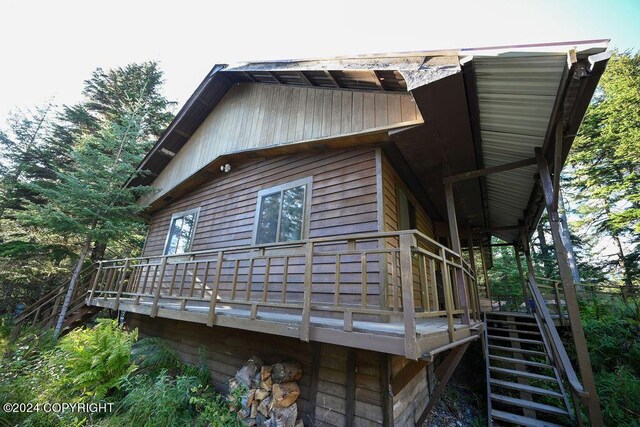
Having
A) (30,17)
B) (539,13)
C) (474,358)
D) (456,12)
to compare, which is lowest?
(474,358)

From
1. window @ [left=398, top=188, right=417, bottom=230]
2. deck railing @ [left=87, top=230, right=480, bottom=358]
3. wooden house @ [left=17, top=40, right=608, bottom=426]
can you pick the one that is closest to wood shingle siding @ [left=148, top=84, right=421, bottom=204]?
wooden house @ [left=17, top=40, right=608, bottom=426]

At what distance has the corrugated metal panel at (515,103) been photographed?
2977 mm

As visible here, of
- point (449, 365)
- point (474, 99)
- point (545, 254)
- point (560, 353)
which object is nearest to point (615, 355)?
point (560, 353)

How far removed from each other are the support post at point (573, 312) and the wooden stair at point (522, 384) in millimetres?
859

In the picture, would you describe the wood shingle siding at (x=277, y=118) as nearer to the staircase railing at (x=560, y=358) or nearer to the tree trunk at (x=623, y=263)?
the staircase railing at (x=560, y=358)

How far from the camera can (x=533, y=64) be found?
2.91m

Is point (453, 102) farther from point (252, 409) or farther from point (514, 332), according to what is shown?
point (514, 332)

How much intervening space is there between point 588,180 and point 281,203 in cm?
1695

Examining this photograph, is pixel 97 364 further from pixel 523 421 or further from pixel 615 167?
pixel 615 167

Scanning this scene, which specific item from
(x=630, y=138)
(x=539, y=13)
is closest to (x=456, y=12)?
(x=539, y=13)

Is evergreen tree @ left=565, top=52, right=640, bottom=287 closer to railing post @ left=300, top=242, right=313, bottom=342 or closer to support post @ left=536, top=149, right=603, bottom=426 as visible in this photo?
support post @ left=536, top=149, right=603, bottom=426

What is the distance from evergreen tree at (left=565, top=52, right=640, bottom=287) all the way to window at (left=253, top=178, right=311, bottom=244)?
1409cm

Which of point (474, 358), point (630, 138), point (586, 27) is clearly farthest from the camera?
point (630, 138)

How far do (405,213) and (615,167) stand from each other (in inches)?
572
